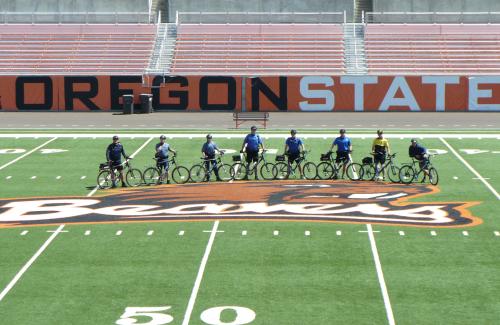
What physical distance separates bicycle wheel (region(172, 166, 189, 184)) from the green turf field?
1431mm

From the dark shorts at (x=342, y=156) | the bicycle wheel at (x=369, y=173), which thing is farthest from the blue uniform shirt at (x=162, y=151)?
the bicycle wheel at (x=369, y=173)

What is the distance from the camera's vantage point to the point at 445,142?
149 ft

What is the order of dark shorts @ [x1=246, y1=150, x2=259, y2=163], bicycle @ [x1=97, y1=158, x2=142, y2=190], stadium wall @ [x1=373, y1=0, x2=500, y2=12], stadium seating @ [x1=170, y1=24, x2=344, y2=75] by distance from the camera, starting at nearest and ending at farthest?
bicycle @ [x1=97, y1=158, x2=142, y2=190] < dark shorts @ [x1=246, y1=150, x2=259, y2=163] < stadium seating @ [x1=170, y1=24, x2=344, y2=75] < stadium wall @ [x1=373, y1=0, x2=500, y2=12]

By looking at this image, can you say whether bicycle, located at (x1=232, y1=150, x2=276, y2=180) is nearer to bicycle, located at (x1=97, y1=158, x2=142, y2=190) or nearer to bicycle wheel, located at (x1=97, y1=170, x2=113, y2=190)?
bicycle, located at (x1=97, y1=158, x2=142, y2=190)

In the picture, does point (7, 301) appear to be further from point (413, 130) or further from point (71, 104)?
point (71, 104)

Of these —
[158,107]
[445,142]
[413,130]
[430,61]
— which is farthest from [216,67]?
[445,142]

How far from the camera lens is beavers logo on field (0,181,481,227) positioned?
2720 cm

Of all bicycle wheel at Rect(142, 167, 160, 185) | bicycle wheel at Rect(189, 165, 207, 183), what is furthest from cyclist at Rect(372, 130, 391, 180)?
bicycle wheel at Rect(142, 167, 160, 185)

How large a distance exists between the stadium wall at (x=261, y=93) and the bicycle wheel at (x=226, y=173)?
2694 cm

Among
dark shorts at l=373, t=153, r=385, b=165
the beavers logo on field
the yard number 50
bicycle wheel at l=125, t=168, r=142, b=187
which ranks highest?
dark shorts at l=373, t=153, r=385, b=165

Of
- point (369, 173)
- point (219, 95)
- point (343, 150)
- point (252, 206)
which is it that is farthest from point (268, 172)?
point (219, 95)

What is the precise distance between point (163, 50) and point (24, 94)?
10.2 meters

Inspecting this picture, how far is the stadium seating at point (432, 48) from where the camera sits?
2594 inches

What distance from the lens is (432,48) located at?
6812 cm
